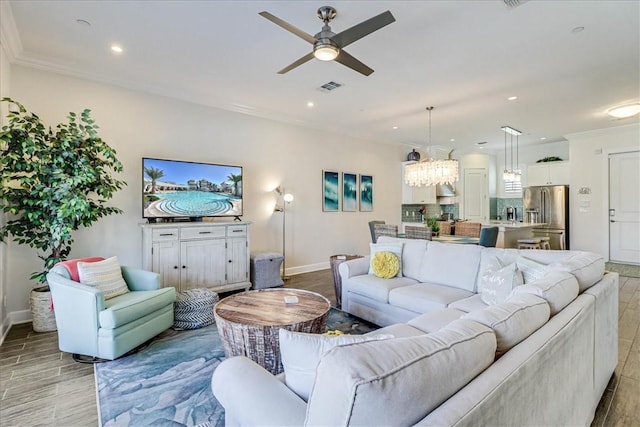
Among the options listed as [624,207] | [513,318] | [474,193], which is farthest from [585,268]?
[474,193]

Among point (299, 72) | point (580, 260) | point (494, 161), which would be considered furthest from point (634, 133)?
point (299, 72)

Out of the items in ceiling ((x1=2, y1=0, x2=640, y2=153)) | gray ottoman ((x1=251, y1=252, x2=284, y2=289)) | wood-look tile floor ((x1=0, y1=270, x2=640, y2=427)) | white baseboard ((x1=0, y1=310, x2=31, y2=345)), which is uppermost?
ceiling ((x1=2, y1=0, x2=640, y2=153))

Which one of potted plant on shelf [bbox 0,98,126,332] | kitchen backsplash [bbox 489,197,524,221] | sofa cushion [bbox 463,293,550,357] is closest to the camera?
sofa cushion [bbox 463,293,550,357]

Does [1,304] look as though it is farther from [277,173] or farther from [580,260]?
[580,260]

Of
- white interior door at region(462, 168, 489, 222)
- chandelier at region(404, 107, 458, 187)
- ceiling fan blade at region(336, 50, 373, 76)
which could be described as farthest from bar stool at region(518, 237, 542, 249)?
ceiling fan blade at region(336, 50, 373, 76)

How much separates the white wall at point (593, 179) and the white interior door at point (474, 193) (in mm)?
1985

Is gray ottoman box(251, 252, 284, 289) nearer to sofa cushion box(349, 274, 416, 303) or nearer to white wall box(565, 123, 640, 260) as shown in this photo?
sofa cushion box(349, 274, 416, 303)

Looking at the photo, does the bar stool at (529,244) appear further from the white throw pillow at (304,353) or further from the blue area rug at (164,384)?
the white throw pillow at (304,353)

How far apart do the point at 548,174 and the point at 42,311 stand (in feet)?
33.2

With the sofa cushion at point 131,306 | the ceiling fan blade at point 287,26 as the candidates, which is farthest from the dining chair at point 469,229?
the sofa cushion at point 131,306

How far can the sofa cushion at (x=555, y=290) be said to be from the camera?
5.26ft

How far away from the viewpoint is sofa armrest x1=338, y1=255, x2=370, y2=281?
11.8 feet

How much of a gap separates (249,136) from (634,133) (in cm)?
764

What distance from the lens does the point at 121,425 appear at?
1.85m
